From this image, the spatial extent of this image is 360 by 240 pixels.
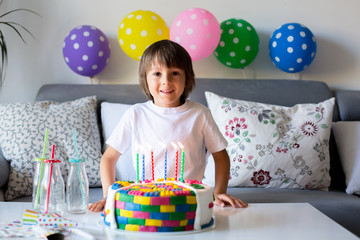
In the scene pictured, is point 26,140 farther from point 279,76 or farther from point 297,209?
point 279,76

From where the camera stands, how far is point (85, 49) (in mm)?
2602

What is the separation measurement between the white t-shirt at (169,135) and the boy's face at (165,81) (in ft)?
0.32

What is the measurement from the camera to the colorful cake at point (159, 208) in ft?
3.41

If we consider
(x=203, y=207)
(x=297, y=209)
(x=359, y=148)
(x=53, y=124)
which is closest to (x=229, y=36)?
(x=359, y=148)

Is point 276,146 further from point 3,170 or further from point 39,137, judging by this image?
point 3,170

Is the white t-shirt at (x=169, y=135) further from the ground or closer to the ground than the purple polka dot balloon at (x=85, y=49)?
closer to the ground

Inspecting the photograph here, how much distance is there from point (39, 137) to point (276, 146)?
43.1 inches

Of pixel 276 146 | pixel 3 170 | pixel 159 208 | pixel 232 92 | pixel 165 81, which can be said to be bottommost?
pixel 3 170

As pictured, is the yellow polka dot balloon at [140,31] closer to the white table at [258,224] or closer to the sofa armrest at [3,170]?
the sofa armrest at [3,170]

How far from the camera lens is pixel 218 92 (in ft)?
8.38

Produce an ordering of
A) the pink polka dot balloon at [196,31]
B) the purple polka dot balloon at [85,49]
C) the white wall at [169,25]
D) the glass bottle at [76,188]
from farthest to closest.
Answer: the white wall at [169,25] < the purple polka dot balloon at [85,49] < the pink polka dot balloon at [196,31] < the glass bottle at [76,188]

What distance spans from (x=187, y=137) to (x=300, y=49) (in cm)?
129

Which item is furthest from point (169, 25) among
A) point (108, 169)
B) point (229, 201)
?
point (229, 201)

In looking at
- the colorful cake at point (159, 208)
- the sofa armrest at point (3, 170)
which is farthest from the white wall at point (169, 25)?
the colorful cake at point (159, 208)
